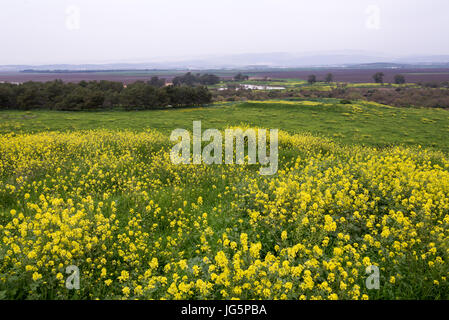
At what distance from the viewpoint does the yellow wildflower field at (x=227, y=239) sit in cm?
440

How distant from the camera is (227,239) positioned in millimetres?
5031

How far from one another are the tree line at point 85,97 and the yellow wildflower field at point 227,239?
117ft

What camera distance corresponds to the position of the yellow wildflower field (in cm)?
440

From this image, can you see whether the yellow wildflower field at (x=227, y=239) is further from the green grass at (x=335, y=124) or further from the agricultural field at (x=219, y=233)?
the green grass at (x=335, y=124)

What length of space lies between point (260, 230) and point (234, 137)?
1183cm

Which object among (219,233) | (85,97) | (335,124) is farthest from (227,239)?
(85,97)

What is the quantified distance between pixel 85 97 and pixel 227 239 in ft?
151

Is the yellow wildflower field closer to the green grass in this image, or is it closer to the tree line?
the green grass

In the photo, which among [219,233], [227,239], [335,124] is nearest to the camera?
[227,239]

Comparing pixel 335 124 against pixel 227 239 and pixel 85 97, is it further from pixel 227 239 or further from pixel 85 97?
pixel 85 97

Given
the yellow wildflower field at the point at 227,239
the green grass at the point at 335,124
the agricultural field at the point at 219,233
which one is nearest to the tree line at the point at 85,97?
the green grass at the point at 335,124

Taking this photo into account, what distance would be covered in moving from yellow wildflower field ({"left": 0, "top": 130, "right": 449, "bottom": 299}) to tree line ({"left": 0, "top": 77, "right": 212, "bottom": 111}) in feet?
117

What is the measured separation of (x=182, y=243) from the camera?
20.5ft
